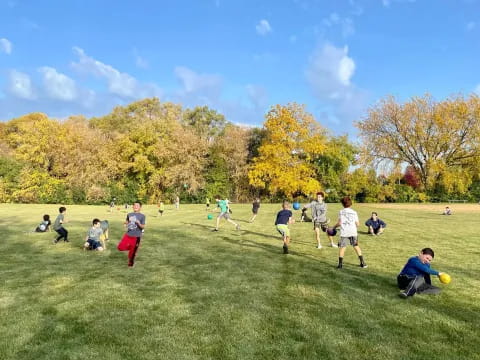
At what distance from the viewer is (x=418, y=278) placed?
285 inches

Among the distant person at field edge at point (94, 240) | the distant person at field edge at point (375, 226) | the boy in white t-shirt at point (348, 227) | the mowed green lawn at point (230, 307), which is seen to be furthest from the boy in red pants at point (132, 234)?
the distant person at field edge at point (375, 226)

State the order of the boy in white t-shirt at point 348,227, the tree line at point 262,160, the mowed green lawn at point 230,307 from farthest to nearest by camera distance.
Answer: the tree line at point 262,160
the boy in white t-shirt at point 348,227
the mowed green lawn at point 230,307

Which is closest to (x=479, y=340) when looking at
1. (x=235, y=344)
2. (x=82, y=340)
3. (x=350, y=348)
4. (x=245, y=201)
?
(x=350, y=348)

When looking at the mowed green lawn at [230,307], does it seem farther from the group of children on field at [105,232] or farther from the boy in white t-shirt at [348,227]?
the boy in white t-shirt at [348,227]

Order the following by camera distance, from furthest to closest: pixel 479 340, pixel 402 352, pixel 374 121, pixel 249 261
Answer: pixel 374 121 → pixel 249 261 → pixel 479 340 → pixel 402 352

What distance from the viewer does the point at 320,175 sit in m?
50.3

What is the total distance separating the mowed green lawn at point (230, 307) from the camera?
4957 millimetres

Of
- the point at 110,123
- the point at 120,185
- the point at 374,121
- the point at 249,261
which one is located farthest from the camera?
the point at 110,123

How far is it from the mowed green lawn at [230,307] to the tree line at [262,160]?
33.4 meters

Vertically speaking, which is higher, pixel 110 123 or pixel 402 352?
pixel 110 123

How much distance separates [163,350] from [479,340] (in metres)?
4.68

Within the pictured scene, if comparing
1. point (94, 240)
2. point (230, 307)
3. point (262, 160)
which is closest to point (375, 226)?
point (230, 307)

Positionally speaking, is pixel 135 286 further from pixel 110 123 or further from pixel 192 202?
pixel 110 123

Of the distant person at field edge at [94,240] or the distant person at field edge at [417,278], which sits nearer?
the distant person at field edge at [417,278]
